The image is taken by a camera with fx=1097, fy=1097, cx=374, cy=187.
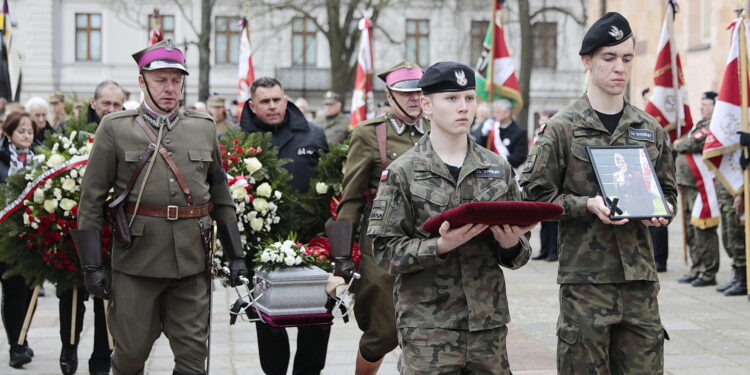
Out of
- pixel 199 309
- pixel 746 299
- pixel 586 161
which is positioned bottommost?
pixel 746 299

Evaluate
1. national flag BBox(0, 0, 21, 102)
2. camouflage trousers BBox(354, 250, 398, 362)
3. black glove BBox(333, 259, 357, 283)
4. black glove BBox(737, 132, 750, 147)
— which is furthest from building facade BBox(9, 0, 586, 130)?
black glove BBox(333, 259, 357, 283)

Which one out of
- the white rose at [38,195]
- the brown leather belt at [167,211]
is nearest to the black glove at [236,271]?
the brown leather belt at [167,211]

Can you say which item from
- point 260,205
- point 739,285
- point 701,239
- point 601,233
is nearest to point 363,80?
point 701,239

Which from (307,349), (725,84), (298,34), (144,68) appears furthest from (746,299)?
(298,34)

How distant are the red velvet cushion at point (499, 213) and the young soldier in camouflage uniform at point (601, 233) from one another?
0.86m

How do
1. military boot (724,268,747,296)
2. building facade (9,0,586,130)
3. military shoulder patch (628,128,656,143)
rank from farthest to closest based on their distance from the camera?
building facade (9,0,586,130) < military boot (724,268,747,296) < military shoulder patch (628,128,656,143)

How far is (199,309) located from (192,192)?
0.63 meters

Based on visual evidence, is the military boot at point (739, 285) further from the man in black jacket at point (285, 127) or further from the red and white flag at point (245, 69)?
the red and white flag at point (245, 69)

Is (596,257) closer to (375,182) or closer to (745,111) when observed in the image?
(375,182)

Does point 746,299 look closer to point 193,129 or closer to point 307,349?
point 307,349

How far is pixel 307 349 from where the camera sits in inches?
271

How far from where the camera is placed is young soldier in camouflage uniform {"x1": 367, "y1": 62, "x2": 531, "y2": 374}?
4.57m

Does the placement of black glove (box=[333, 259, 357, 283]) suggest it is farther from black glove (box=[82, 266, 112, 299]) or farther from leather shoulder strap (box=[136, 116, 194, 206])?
black glove (box=[82, 266, 112, 299])

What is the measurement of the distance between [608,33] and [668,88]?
7.54 metres
